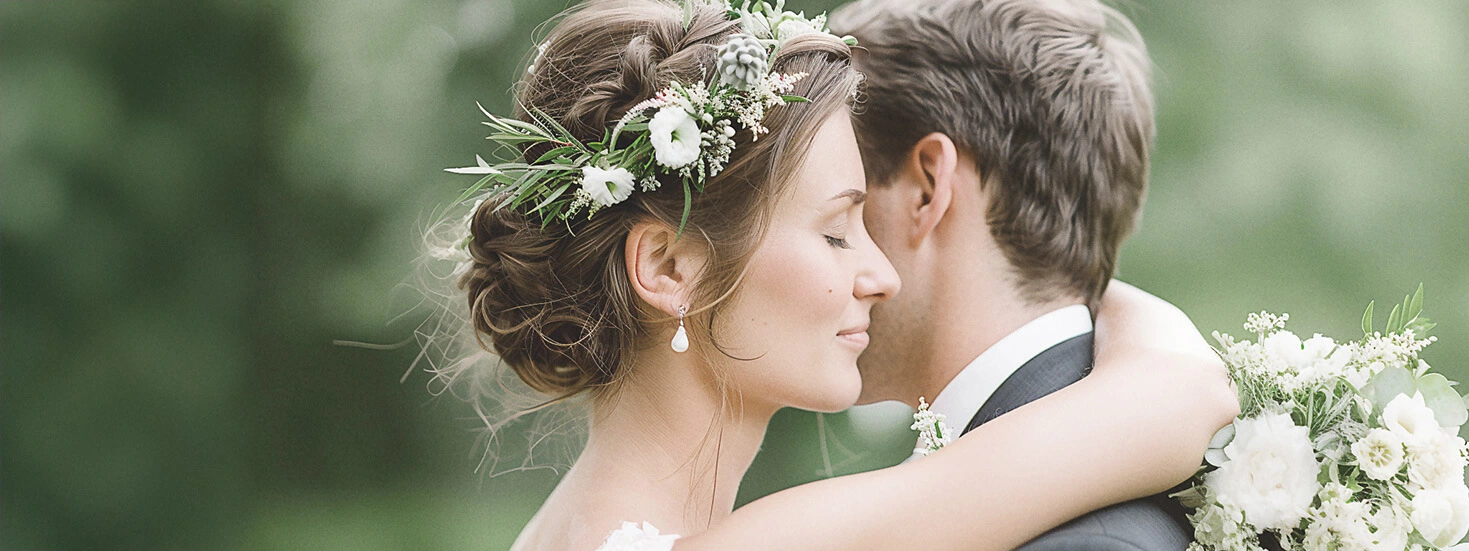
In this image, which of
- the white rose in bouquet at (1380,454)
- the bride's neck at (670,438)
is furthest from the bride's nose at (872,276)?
the white rose in bouquet at (1380,454)

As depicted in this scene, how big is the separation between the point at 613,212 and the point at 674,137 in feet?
0.47

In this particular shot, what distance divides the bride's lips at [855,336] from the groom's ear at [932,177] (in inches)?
11.1

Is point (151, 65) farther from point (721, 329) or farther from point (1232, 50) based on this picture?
point (1232, 50)

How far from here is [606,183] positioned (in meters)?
1.42

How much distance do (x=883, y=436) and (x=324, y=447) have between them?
1749 millimetres

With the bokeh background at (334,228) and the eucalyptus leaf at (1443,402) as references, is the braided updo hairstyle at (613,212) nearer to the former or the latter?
the eucalyptus leaf at (1443,402)

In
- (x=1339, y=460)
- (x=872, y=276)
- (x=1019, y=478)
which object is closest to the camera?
(x=1019, y=478)

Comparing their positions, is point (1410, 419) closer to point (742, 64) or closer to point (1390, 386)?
point (1390, 386)

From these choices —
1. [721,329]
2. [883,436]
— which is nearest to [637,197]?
[721,329]

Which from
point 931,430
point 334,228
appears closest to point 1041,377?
point 931,430

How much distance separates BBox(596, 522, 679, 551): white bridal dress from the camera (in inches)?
56.1

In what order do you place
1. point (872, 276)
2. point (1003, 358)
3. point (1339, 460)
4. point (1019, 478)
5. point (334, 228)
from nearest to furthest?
point (1019, 478) → point (1339, 460) → point (872, 276) → point (1003, 358) → point (334, 228)

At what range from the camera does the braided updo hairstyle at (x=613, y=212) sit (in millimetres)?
1459

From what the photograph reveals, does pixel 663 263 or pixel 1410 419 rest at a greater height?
pixel 663 263
